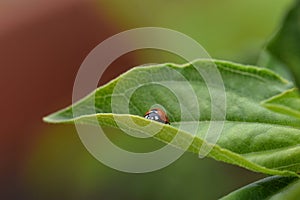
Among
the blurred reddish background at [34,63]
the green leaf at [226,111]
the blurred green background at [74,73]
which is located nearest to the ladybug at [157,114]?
the green leaf at [226,111]

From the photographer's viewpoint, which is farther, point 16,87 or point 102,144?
point 16,87

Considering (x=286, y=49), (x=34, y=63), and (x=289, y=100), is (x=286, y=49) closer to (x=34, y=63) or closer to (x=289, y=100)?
(x=289, y=100)

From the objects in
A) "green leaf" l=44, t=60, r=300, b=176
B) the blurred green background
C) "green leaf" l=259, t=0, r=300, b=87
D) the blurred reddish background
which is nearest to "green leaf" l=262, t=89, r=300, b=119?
"green leaf" l=44, t=60, r=300, b=176

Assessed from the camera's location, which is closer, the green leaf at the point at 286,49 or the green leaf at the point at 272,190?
the green leaf at the point at 272,190

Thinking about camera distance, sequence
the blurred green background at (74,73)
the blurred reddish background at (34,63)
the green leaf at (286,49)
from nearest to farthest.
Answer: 1. the green leaf at (286,49)
2. the blurred green background at (74,73)
3. the blurred reddish background at (34,63)

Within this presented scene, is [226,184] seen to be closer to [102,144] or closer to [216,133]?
[102,144]

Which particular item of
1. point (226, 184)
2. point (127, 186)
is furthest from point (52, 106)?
point (226, 184)

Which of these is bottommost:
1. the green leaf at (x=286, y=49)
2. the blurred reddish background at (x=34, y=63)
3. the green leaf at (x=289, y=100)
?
the green leaf at (x=289, y=100)

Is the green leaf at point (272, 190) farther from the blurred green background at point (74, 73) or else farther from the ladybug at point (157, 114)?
the blurred green background at point (74, 73)
